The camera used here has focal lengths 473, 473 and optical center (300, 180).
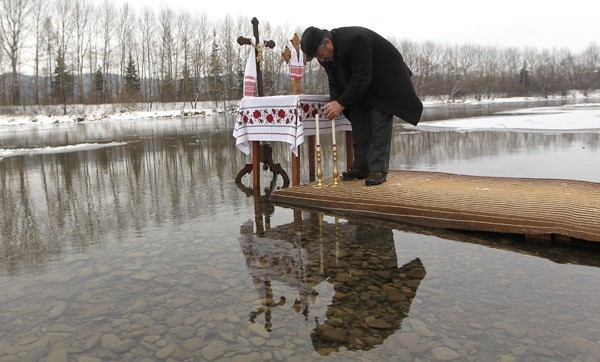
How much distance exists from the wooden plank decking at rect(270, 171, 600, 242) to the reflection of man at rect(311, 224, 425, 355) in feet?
2.09

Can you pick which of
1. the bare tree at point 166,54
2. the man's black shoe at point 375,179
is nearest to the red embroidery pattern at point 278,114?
the man's black shoe at point 375,179

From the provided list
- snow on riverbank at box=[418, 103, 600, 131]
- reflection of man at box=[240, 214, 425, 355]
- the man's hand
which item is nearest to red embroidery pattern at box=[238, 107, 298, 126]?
the man's hand

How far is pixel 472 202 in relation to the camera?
4027mm

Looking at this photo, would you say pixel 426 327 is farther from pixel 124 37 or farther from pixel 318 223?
pixel 124 37

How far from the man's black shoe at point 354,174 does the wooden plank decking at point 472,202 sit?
18 centimetres

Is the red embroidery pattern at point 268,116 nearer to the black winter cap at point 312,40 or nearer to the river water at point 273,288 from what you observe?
the black winter cap at point 312,40

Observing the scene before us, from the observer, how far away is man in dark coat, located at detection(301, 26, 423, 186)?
4.91 metres

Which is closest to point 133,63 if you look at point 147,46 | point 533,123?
point 147,46

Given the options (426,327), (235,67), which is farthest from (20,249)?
(235,67)

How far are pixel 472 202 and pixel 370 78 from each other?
1707 millimetres

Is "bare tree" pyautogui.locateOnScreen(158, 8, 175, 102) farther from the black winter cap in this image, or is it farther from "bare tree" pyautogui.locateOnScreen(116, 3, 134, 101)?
the black winter cap

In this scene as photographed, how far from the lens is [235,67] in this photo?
71250mm

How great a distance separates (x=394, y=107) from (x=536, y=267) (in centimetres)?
261

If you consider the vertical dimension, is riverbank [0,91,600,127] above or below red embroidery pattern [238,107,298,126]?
above
